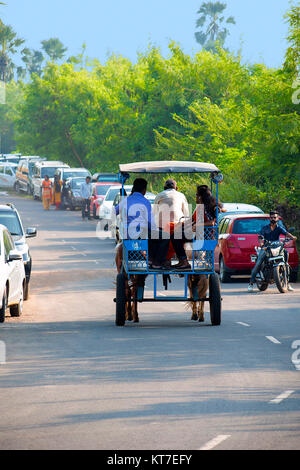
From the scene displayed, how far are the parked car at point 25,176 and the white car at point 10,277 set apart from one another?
45176mm

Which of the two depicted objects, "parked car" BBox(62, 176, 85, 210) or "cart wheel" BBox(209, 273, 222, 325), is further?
"parked car" BBox(62, 176, 85, 210)

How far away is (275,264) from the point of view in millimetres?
22828

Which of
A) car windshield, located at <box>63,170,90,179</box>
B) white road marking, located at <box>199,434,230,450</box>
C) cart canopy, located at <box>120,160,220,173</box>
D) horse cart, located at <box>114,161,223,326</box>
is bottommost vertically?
Answer: white road marking, located at <box>199,434,230,450</box>

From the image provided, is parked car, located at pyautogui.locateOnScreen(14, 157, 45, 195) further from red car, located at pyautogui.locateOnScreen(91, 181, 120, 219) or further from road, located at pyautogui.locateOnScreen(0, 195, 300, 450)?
road, located at pyautogui.locateOnScreen(0, 195, 300, 450)

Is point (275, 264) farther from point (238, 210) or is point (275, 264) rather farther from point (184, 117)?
point (184, 117)

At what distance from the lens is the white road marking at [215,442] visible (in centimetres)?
802

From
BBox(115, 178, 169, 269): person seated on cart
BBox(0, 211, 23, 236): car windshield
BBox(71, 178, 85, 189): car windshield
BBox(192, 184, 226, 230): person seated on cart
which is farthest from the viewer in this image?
BBox(71, 178, 85, 189): car windshield

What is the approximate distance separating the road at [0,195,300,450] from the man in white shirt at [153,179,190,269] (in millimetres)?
1167

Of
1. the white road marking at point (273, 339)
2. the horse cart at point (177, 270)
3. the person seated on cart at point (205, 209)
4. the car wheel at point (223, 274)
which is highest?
the person seated on cart at point (205, 209)

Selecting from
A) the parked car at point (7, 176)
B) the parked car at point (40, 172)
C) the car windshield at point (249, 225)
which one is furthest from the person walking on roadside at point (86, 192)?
the parked car at point (7, 176)

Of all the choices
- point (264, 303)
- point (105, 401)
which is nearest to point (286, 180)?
point (264, 303)

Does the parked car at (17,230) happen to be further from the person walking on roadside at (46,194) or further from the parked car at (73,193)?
the person walking on roadside at (46,194)

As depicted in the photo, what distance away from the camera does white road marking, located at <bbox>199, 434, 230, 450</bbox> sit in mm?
8016

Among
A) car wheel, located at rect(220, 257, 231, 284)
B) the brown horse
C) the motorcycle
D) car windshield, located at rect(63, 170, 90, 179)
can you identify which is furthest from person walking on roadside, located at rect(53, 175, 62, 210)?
the brown horse
